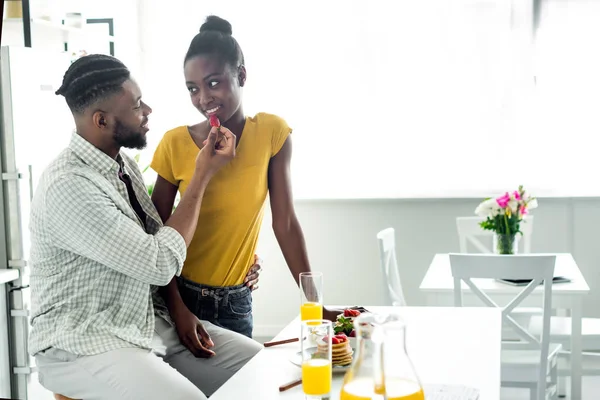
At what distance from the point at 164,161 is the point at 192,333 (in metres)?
0.45

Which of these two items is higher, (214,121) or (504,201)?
(214,121)

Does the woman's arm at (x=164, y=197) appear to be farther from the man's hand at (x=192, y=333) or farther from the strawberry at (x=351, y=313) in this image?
the strawberry at (x=351, y=313)

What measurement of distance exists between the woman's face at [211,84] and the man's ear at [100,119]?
0.24 metres

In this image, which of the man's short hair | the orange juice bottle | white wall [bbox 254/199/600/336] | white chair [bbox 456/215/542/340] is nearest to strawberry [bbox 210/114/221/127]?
the man's short hair

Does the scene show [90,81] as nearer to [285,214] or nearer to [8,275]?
[285,214]

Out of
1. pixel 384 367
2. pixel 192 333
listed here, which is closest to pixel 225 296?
pixel 192 333

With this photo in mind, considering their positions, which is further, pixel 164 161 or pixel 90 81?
pixel 164 161

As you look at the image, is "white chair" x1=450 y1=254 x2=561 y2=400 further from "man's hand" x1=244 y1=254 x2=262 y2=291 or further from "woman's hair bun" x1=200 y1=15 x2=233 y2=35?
"woman's hair bun" x1=200 y1=15 x2=233 y2=35

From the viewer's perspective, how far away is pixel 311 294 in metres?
1.56

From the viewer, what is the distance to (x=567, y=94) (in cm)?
402

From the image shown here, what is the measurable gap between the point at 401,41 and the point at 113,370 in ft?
10.0

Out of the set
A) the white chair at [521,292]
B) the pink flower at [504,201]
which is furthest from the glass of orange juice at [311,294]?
the pink flower at [504,201]

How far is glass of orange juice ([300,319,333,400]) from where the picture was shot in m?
1.21

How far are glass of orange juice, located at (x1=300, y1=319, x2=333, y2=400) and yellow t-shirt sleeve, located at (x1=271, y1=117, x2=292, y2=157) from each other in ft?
2.48
